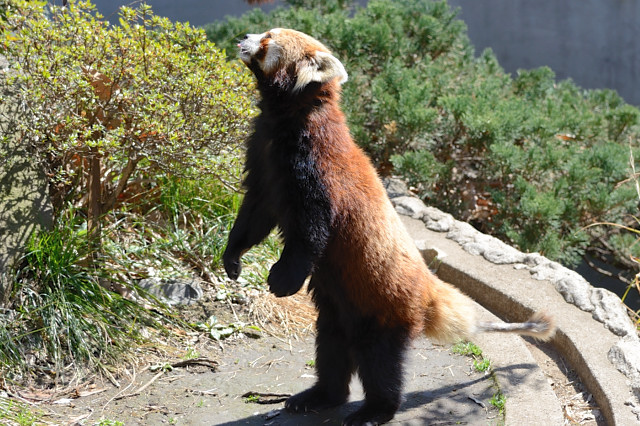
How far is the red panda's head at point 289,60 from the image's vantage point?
3420mm

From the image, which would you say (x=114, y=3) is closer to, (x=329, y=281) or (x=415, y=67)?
(x=415, y=67)

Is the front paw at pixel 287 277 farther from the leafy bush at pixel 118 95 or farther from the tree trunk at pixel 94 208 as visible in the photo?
the tree trunk at pixel 94 208

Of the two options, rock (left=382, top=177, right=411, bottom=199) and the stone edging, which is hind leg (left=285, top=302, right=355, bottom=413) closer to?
the stone edging

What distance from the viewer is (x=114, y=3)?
26.8 feet

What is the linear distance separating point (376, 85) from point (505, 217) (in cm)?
195

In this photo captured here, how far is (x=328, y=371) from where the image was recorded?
3.88 m

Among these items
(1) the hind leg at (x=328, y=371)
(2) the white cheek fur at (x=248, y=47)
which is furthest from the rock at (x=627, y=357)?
(2) the white cheek fur at (x=248, y=47)

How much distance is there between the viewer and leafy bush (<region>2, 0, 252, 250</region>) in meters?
4.13

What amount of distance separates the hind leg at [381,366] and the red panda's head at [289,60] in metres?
1.33

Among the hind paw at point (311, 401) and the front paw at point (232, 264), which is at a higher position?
the front paw at point (232, 264)

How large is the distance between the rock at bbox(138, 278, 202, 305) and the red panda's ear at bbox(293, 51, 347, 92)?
2064mm

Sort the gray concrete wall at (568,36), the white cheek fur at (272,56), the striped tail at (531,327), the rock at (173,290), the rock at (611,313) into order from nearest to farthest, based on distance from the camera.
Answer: the white cheek fur at (272,56) → the striped tail at (531,327) → the rock at (611,313) → the rock at (173,290) → the gray concrete wall at (568,36)

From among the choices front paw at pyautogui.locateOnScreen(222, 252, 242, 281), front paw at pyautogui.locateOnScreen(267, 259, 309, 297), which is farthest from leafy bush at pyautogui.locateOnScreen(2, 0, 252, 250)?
front paw at pyautogui.locateOnScreen(267, 259, 309, 297)

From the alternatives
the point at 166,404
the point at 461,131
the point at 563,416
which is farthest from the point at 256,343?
the point at 461,131
